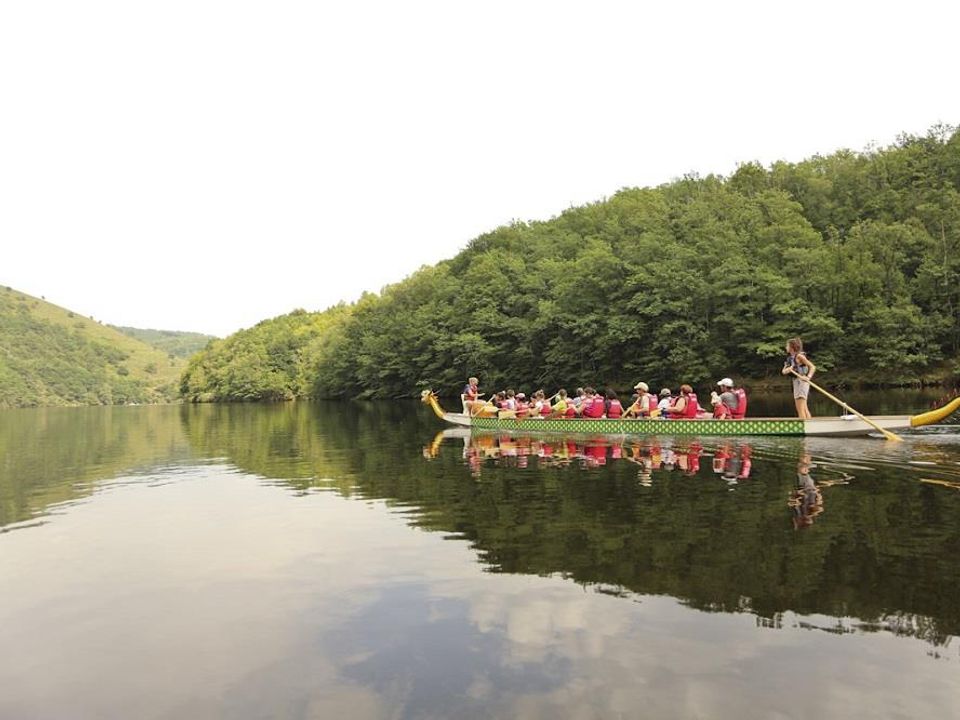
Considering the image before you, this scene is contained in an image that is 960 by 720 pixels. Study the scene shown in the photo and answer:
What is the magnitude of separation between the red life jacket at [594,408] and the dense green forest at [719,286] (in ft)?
111

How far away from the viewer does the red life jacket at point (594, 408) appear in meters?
27.9

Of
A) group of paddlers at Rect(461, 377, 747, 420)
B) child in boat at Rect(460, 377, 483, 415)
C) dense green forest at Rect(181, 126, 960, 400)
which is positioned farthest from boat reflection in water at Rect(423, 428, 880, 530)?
dense green forest at Rect(181, 126, 960, 400)

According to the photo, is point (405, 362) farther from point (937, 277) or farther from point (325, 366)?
point (937, 277)

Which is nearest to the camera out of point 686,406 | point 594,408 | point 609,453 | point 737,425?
point 609,453

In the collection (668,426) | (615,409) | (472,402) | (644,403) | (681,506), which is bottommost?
(681,506)

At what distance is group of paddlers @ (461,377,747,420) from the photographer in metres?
24.1

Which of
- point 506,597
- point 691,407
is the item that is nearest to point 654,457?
point 691,407

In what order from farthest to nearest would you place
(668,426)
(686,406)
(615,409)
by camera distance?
1. (615,409)
2. (686,406)
3. (668,426)

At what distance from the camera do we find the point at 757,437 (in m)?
22.6

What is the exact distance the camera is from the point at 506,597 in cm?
852

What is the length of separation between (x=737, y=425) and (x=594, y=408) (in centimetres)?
629

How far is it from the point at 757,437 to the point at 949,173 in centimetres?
6198

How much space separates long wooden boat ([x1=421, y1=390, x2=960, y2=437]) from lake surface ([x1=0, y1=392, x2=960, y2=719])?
3.53 metres

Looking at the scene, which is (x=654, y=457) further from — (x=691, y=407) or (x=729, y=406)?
(x=691, y=407)
